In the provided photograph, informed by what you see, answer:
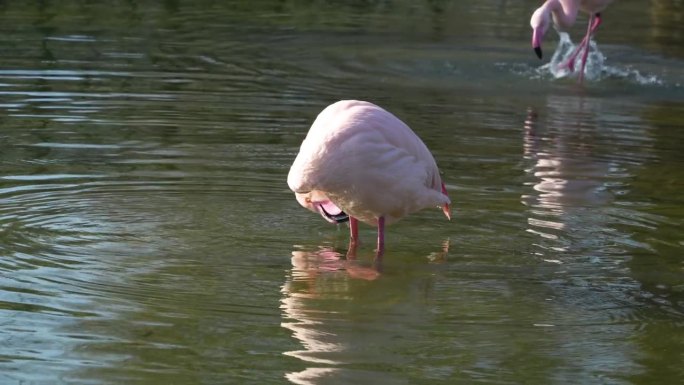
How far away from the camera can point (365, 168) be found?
5562 millimetres

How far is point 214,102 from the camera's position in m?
9.59

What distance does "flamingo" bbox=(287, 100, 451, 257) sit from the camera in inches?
217

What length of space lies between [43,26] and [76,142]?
17.5 feet

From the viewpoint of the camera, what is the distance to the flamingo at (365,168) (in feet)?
18.1

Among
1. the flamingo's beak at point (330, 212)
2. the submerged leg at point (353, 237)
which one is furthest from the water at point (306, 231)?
the flamingo's beak at point (330, 212)

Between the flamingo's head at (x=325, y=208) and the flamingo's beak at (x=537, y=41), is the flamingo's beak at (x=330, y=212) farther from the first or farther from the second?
the flamingo's beak at (x=537, y=41)

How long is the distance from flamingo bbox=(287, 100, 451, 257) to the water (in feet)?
0.88

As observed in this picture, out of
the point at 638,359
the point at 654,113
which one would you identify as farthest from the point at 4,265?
the point at 654,113

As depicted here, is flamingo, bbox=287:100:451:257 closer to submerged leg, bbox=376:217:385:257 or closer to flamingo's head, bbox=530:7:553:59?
submerged leg, bbox=376:217:385:257

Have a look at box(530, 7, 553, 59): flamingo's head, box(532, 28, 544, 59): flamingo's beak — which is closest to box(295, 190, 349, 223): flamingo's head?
box(532, 28, 544, 59): flamingo's beak

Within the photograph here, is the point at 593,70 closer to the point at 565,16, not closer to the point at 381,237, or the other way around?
the point at 565,16

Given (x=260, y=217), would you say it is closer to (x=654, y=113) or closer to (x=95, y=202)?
(x=95, y=202)

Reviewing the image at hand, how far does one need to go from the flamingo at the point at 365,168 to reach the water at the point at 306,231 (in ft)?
0.88

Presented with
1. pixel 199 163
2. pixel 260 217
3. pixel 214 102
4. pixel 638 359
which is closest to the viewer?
pixel 638 359
